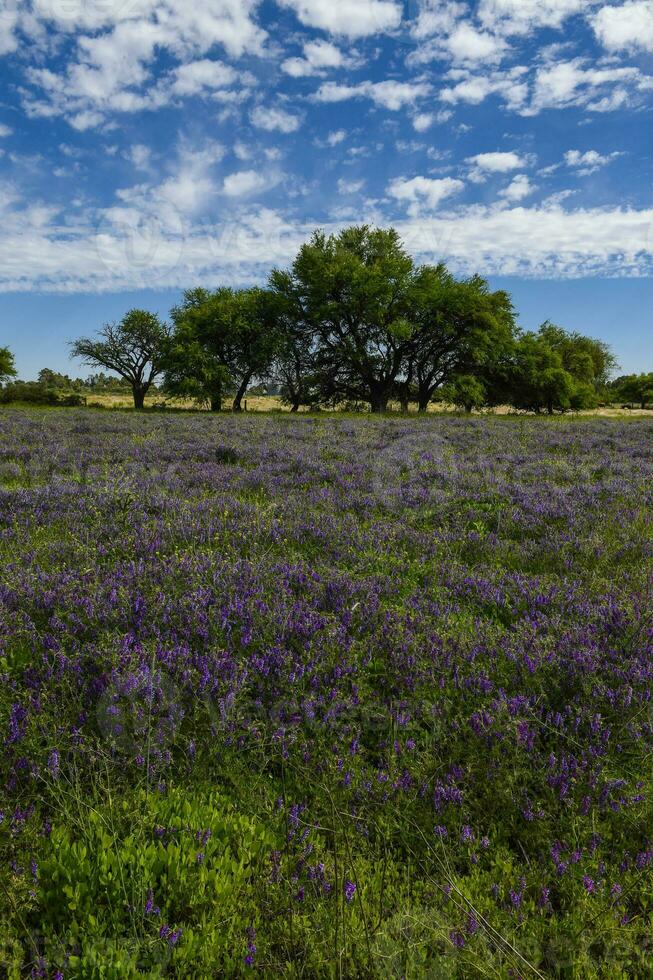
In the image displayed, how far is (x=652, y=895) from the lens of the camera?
202 cm

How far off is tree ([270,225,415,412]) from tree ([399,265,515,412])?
161 centimetres

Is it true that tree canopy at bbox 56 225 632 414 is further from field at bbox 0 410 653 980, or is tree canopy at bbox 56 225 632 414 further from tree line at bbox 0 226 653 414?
field at bbox 0 410 653 980

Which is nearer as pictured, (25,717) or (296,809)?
(296,809)

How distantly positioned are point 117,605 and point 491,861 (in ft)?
9.61

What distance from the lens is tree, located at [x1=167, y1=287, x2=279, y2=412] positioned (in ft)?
177

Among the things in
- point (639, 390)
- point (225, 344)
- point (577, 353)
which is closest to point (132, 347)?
point (225, 344)

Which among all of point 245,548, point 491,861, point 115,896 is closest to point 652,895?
point 491,861

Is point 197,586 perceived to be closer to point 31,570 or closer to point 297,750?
point 31,570

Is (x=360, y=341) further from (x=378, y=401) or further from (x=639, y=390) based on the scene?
(x=639, y=390)

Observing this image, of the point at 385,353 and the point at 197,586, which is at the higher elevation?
the point at 385,353

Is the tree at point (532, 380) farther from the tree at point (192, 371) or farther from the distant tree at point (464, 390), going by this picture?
the tree at point (192, 371)

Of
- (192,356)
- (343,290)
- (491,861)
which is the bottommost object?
(491,861)

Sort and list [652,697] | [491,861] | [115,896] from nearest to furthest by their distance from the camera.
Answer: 1. [115,896]
2. [491,861]
3. [652,697]

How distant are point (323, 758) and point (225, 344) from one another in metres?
58.3
